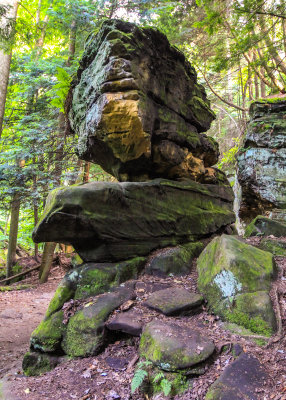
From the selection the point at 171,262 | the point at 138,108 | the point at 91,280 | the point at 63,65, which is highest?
the point at 63,65

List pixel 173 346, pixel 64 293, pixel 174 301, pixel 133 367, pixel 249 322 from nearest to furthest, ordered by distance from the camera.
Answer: pixel 173 346, pixel 133 367, pixel 249 322, pixel 174 301, pixel 64 293

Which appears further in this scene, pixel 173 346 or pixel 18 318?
pixel 18 318

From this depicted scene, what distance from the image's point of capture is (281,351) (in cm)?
296

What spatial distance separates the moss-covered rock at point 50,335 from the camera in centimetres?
407

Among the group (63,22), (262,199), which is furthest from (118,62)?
(63,22)

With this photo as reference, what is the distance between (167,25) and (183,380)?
1253 cm

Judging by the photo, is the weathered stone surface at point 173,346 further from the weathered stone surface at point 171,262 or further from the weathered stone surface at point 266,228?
the weathered stone surface at point 266,228

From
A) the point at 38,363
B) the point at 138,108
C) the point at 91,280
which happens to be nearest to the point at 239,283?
the point at 91,280

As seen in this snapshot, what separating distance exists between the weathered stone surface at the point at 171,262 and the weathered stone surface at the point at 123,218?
0.29m

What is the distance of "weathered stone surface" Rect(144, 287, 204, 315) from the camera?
382cm

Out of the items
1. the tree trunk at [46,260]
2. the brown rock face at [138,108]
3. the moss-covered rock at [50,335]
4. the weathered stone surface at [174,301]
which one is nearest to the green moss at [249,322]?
the weathered stone surface at [174,301]

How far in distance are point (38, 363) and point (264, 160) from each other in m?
8.42

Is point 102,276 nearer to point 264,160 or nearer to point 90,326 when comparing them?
point 90,326

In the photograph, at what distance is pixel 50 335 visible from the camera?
4148 mm
